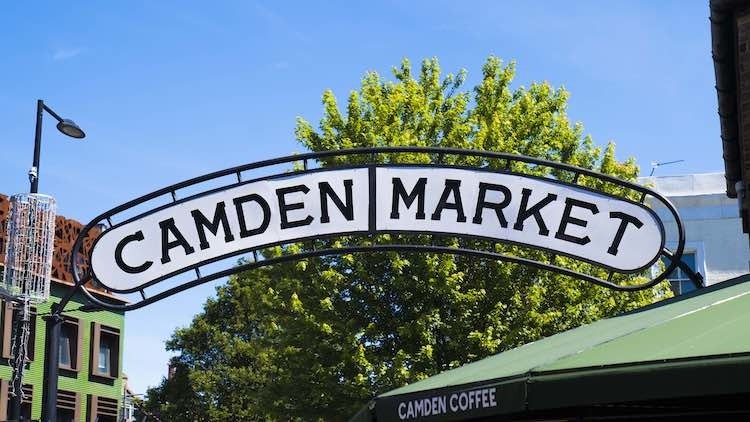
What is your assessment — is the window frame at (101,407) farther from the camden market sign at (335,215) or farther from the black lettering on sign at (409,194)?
the black lettering on sign at (409,194)

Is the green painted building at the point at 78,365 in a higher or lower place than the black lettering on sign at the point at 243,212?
higher

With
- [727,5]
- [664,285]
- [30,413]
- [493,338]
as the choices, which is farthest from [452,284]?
[30,413]

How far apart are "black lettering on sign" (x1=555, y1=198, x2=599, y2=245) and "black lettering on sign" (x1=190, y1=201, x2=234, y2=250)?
264 centimetres

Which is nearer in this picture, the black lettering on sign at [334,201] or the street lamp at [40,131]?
the black lettering on sign at [334,201]

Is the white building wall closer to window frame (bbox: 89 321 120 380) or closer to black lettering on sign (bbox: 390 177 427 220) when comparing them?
black lettering on sign (bbox: 390 177 427 220)

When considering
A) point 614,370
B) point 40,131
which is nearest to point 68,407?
point 40,131

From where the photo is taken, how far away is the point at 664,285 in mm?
24000

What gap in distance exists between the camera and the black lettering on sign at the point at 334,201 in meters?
8.55

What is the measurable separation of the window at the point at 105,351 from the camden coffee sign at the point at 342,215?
37.8 m

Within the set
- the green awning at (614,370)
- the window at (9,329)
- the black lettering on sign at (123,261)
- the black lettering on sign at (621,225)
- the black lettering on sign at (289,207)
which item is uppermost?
the window at (9,329)

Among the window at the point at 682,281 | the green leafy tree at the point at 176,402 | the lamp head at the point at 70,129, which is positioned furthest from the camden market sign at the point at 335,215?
the green leafy tree at the point at 176,402

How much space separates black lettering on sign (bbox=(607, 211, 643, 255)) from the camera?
8406mm

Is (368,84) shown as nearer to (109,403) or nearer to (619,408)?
(619,408)

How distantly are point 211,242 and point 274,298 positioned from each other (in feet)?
46.4
